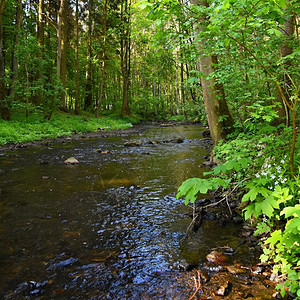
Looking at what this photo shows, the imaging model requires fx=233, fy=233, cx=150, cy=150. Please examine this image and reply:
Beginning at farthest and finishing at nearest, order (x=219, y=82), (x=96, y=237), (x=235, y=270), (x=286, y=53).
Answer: (x=286, y=53) < (x=219, y=82) < (x=96, y=237) < (x=235, y=270)

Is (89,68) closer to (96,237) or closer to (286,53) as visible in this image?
(286,53)

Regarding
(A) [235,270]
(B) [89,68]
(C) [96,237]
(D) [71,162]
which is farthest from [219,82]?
(B) [89,68]

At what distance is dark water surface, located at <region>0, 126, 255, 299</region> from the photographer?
8.41ft

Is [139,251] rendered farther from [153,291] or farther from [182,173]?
[182,173]

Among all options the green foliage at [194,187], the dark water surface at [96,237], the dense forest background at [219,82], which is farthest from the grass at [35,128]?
the green foliage at [194,187]

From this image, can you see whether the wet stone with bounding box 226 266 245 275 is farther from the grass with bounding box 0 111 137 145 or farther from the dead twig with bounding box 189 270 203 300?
the grass with bounding box 0 111 137 145

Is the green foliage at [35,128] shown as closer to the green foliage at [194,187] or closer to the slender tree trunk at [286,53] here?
the green foliage at [194,187]

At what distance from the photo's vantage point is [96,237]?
3.56 m

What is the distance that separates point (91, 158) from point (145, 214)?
564 cm

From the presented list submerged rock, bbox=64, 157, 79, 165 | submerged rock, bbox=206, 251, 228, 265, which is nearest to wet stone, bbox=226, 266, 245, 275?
submerged rock, bbox=206, 251, 228, 265

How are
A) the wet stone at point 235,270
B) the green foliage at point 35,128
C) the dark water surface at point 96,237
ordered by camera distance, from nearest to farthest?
the dark water surface at point 96,237
the wet stone at point 235,270
the green foliage at point 35,128

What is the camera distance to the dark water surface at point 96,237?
2.56 m

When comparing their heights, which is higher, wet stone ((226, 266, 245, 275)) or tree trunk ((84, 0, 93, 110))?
tree trunk ((84, 0, 93, 110))

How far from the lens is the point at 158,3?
2.84 metres
